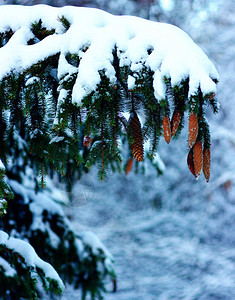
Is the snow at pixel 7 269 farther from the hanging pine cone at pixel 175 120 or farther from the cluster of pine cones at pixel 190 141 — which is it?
the hanging pine cone at pixel 175 120

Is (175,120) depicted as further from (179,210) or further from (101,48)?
(179,210)

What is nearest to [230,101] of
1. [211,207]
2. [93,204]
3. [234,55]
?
[234,55]

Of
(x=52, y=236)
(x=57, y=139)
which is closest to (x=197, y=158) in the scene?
(x=57, y=139)

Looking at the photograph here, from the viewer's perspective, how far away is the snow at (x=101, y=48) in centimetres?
131

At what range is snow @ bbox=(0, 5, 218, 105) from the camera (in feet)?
4.30

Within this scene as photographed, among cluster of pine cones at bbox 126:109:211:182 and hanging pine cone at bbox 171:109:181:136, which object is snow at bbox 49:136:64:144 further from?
hanging pine cone at bbox 171:109:181:136

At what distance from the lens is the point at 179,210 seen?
8438 millimetres

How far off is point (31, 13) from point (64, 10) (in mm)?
146

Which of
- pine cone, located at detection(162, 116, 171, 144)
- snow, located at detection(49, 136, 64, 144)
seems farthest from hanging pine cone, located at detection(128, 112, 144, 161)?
snow, located at detection(49, 136, 64, 144)

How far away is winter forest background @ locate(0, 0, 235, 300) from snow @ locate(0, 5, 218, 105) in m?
4.08

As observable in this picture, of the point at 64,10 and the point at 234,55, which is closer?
the point at 64,10

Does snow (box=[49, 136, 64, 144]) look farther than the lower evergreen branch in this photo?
No

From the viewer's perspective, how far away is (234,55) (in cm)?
689

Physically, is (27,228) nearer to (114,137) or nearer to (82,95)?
(114,137)
